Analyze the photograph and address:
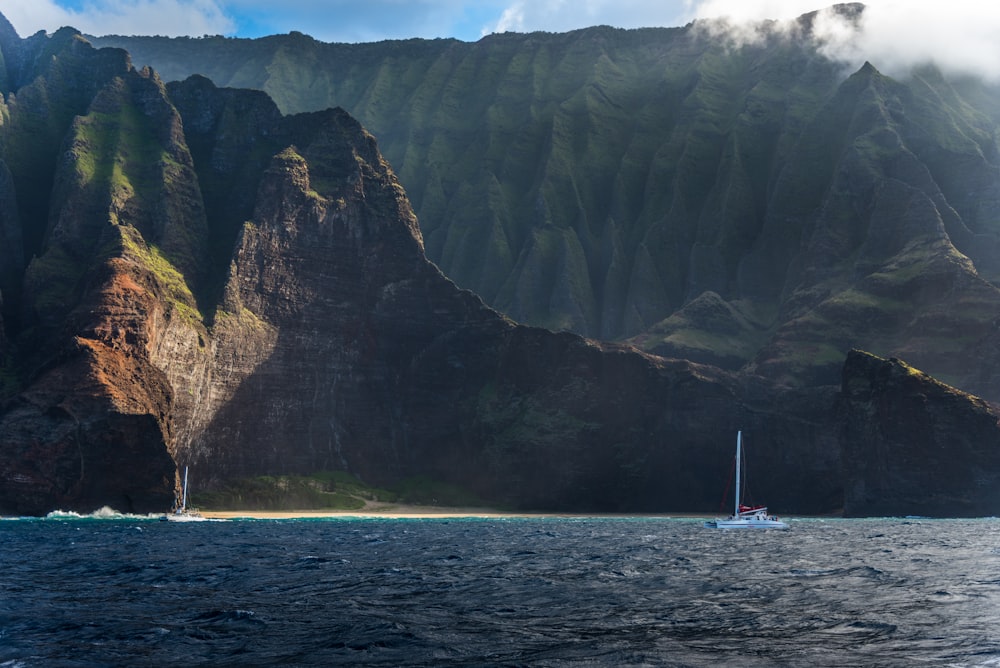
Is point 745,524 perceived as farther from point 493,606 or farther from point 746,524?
Result: point 493,606

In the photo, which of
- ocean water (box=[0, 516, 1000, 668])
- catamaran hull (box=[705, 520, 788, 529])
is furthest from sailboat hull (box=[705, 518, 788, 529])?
ocean water (box=[0, 516, 1000, 668])

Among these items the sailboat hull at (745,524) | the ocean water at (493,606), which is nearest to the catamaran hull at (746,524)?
the sailboat hull at (745,524)

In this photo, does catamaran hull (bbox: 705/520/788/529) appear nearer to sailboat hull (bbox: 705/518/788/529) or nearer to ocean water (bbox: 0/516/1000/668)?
sailboat hull (bbox: 705/518/788/529)

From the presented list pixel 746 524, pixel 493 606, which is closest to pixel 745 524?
pixel 746 524

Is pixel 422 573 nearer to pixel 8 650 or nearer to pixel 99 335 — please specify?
pixel 8 650

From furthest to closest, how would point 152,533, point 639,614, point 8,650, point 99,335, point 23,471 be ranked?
point 99,335, point 23,471, point 152,533, point 639,614, point 8,650

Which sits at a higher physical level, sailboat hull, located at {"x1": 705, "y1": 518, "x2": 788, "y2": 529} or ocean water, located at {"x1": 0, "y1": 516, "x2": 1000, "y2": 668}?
sailboat hull, located at {"x1": 705, "y1": 518, "x2": 788, "y2": 529}

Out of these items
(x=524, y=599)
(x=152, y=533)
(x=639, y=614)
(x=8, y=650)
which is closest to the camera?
(x=8, y=650)

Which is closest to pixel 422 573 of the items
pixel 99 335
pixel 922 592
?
pixel 922 592
